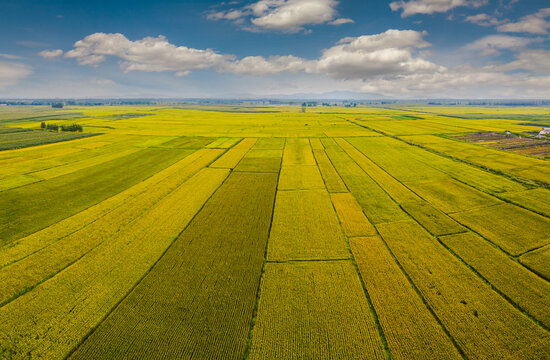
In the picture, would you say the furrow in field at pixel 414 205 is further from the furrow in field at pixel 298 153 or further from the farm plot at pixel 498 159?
the farm plot at pixel 498 159

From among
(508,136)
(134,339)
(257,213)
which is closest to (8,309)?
(134,339)

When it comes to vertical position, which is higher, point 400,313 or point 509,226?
point 509,226

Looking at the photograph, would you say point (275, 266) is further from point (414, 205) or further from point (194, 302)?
point (414, 205)

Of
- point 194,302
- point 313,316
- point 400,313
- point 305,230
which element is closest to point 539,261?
point 400,313

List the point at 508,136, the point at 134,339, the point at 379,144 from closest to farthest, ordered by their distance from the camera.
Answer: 1. the point at 134,339
2. the point at 379,144
3. the point at 508,136

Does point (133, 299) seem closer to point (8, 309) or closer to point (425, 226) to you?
point (8, 309)

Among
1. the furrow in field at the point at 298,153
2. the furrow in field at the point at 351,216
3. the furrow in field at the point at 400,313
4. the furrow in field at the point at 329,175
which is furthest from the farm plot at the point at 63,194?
the furrow in field at the point at 400,313

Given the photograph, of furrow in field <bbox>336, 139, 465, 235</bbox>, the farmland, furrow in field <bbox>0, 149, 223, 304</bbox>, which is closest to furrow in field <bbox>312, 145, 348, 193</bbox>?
the farmland
